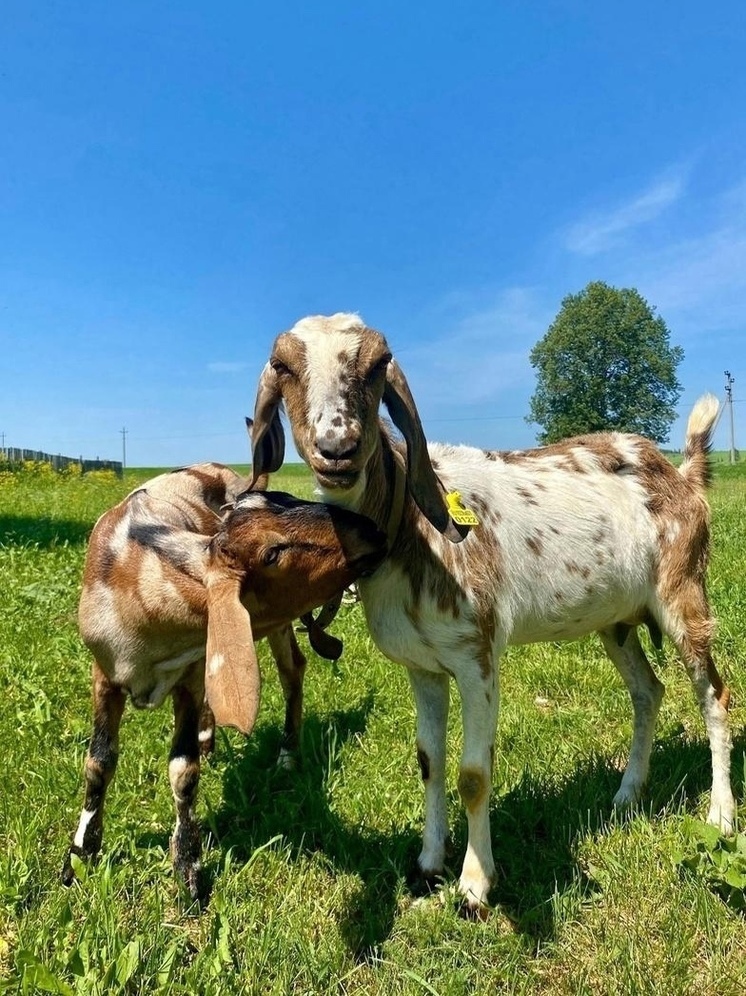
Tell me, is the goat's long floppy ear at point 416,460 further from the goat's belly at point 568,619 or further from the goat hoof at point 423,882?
the goat hoof at point 423,882

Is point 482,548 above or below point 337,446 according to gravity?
below

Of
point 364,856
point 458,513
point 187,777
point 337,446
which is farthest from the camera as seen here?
point 364,856

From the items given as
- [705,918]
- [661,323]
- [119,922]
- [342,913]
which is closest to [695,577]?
[705,918]

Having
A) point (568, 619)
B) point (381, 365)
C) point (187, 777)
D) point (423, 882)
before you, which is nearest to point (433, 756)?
point (423, 882)

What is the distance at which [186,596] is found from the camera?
115 inches

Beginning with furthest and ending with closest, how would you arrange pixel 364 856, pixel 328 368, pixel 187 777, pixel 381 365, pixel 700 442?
pixel 700 442 → pixel 364 856 → pixel 187 777 → pixel 381 365 → pixel 328 368

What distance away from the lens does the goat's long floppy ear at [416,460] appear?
2648mm

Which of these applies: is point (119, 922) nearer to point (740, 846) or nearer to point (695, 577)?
point (740, 846)

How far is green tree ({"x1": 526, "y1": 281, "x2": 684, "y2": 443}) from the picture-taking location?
181ft

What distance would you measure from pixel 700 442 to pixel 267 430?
2.53 m

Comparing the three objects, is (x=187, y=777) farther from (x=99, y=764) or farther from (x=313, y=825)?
(x=313, y=825)

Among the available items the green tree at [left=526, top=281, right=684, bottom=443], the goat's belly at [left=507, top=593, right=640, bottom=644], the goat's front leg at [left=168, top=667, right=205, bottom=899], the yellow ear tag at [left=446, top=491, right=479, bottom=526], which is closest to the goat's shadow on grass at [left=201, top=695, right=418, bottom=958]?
the goat's front leg at [left=168, top=667, right=205, bottom=899]

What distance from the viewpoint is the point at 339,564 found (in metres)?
2.69

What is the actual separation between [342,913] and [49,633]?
135 inches
